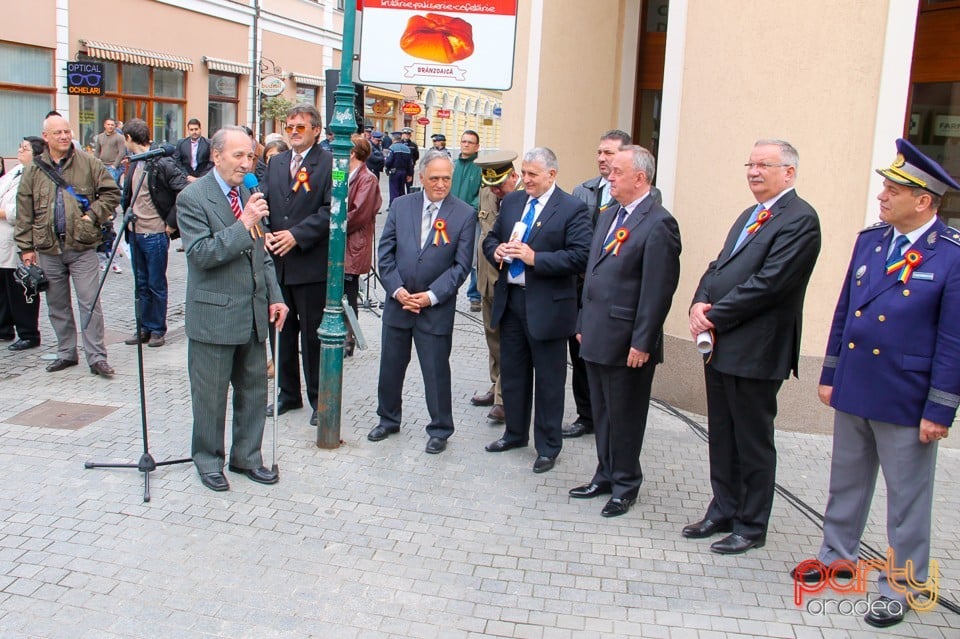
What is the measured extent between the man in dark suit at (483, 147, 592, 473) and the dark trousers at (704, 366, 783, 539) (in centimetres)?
124

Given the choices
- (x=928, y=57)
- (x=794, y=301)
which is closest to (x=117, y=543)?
(x=794, y=301)

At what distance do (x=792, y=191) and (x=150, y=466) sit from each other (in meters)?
3.92

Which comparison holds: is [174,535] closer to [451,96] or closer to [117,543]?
[117,543]

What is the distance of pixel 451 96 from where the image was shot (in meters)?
51.8

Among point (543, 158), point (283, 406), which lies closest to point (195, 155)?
point (283, 406)

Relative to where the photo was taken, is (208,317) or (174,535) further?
(208,317)

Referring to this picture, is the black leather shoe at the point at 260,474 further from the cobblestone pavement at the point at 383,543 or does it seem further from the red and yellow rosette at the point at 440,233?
the red and yellow rosette at the point at 440,233

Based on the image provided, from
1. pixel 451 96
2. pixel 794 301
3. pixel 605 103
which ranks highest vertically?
pixel 451 96

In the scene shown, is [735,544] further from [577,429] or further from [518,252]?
[518,252]

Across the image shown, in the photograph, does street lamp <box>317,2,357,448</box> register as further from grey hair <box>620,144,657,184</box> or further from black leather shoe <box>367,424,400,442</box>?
grey hair <box>620,144,657,184</box>

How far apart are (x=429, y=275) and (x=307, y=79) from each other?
27.0m

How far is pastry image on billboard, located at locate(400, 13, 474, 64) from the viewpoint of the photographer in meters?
5.76

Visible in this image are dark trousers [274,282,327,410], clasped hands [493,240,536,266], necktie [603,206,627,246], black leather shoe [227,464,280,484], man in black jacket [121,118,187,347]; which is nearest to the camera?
necktie [603,206,627,246]

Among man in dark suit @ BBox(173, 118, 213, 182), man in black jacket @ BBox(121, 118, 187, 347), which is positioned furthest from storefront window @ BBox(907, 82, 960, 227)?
man in dark suit @ BBox(173, 118, 213, 182)
